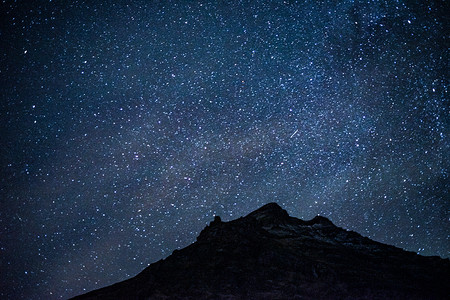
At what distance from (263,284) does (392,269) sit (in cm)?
1721

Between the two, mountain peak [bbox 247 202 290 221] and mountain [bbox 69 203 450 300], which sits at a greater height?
mountain peak [bbox 247 202 290 221]

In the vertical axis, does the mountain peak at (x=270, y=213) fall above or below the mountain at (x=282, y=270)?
above

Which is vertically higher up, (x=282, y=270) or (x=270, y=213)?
(x=270, y=213)

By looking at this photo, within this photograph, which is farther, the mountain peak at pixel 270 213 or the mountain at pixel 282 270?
the mountain peak at pixel 270 213

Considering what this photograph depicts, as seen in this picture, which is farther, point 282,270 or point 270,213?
point 270,213

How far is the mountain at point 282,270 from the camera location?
32.3 meters

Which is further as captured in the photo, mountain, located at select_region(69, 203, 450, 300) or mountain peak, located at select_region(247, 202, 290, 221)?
mountain peak, located at select_region(247, 202, 290, 221)

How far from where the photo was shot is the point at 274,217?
178ft

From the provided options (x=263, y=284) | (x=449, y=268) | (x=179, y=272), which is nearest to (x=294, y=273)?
(x=263, y=284)

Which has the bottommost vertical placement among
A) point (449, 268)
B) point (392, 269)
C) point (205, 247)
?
point (449, 268)

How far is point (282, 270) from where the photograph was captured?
36.5 metres

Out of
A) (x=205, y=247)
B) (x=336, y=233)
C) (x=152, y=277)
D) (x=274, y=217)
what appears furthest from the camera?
(x=274, y=217)

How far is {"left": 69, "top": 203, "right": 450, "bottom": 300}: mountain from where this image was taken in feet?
106

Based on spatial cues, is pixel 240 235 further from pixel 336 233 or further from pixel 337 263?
pixel 336 233
